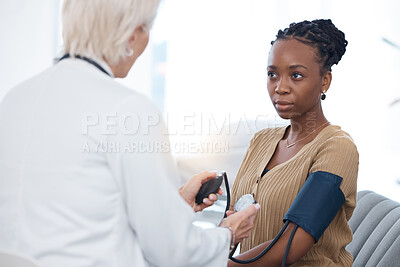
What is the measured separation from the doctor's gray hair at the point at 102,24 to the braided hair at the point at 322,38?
0.53 meters

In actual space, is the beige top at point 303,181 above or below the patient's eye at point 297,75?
below

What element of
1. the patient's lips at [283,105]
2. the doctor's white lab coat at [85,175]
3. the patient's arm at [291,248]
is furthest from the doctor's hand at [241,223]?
the patient's lips at [283,105]

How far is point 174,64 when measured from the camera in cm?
320

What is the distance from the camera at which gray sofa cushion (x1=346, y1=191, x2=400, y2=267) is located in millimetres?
1221

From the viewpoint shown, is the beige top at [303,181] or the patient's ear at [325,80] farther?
A: the patient's ear at [325,80]

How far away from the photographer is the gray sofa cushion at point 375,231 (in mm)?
1221

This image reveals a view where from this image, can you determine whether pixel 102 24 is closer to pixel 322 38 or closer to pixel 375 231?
pixel 322 38

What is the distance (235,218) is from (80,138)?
43 centimetres

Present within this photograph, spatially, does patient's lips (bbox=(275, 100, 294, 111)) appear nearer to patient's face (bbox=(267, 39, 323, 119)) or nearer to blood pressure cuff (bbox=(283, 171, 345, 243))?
patient's face (bbox=(267, 39, 323, 119))

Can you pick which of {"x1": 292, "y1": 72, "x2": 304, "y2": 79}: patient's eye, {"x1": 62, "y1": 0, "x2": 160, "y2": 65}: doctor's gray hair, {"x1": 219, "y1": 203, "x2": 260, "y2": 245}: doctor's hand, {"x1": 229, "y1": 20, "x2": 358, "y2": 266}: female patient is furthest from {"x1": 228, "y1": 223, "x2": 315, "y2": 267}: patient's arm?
{"x1": 62, "y1": 0, "x2": 160, "y2": 65}: doctor's gray hair

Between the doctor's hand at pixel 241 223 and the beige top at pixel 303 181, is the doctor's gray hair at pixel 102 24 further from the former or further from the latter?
the beige top at pixel 303 181

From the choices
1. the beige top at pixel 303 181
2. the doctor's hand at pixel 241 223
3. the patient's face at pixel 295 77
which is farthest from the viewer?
the patient's face at pixel 295 77

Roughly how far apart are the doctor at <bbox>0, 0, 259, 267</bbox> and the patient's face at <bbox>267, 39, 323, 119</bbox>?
52 cm

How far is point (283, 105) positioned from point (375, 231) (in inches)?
18.9
